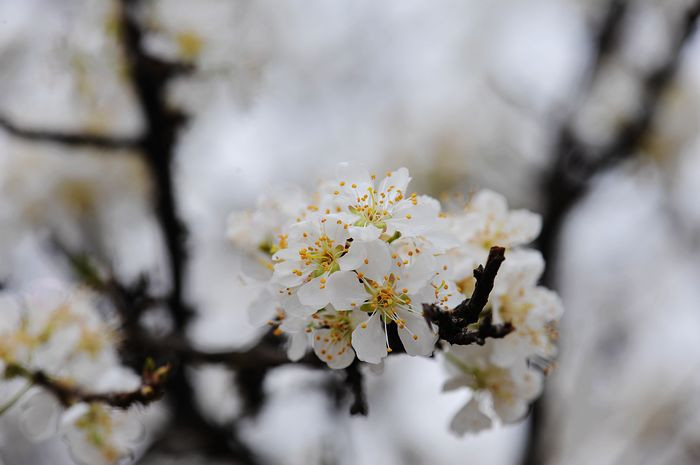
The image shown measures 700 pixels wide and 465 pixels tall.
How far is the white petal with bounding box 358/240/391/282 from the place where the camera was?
2.99ft

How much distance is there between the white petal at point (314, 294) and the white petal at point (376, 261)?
7cm

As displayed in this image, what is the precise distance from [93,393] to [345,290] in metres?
0.71

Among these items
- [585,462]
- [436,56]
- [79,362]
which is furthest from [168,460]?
[436,56]

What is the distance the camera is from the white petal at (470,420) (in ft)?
4.14

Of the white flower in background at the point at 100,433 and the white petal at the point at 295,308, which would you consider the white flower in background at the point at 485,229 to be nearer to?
the white petal at the point at 295,308

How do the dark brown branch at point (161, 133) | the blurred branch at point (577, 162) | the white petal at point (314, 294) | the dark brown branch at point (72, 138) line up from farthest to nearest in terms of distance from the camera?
the blurred branch at point (577, 162) < the dark brown branch at point (161, 133) < the dark brown branch at point (72, 138) < the white petal at point (314, 294)

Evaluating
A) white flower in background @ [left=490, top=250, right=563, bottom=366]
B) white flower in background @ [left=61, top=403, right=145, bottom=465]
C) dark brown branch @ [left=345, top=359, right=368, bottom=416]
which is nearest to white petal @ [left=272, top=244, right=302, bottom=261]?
dark brown branch @ [left=345, top=359, right=368, bottom=416]

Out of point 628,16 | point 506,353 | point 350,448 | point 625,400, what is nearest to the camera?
point 506,353

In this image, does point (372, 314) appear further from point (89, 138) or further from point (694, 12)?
point (694, 12)

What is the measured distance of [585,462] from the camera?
4133mm

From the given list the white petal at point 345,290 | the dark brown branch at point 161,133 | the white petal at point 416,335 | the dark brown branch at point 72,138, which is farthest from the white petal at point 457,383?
the dark brown branch at point 72,138

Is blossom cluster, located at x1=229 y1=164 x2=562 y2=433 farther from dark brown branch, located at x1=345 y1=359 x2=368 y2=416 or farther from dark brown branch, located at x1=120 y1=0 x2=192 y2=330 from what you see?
dark brown branch, located at x1=120 y1=0 x2=192 y2=330

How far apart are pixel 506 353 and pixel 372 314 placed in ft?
0.96

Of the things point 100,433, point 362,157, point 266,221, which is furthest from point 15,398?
point 362,157
